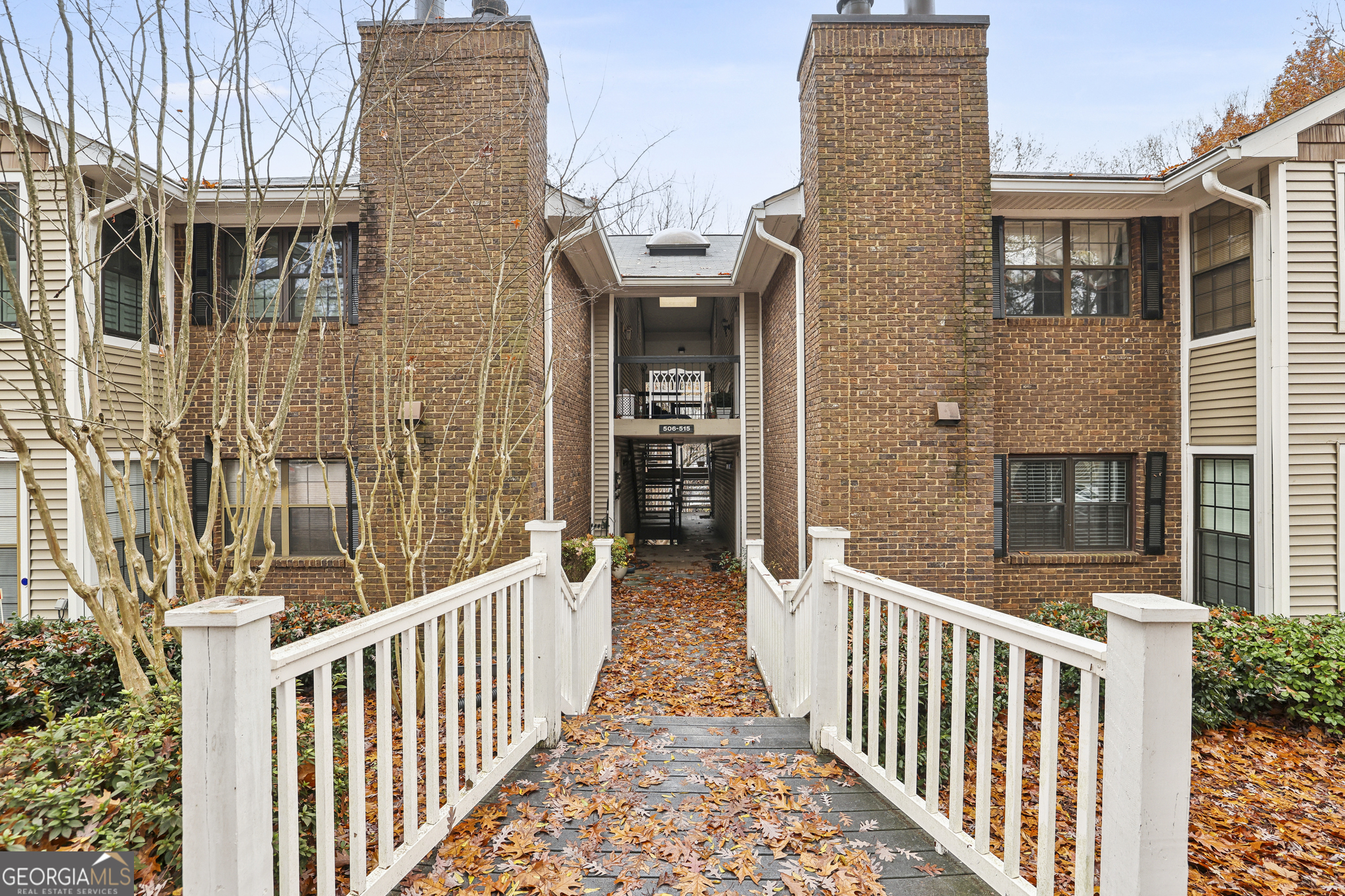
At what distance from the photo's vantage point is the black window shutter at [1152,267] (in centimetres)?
726

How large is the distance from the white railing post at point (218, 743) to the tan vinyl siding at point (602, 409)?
29.3 ft

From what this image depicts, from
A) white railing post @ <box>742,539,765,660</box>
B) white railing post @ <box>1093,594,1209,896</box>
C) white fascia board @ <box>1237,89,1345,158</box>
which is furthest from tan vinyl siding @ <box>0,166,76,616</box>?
white fascia board @ <box>1237,89,1345,158</box>

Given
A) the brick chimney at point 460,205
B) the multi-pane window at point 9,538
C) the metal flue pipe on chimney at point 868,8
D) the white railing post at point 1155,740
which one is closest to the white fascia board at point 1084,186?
the metal flue pipe on chimney at point 868,8

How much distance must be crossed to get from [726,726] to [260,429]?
3.67m

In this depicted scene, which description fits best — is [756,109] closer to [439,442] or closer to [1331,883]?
[439,442]

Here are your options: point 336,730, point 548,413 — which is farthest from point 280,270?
point 336,730

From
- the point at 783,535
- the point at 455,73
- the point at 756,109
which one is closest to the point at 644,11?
the point at 455,73

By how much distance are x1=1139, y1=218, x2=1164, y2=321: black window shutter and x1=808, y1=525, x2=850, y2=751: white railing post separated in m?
6.44

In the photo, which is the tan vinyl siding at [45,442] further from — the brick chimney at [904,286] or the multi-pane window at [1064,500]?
the multi-pane window at [1064,500]

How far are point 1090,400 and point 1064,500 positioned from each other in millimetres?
1206

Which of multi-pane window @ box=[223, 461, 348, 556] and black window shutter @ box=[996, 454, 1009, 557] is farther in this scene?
multi-pane window @ box=[223, 461, 348, 556]

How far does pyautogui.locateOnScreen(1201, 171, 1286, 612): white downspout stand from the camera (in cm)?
625

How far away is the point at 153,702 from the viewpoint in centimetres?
301

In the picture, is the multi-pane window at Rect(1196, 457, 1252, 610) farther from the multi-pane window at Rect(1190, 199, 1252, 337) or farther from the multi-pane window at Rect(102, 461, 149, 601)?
the multi-pane window at Rect(102, 461, 149, 601)
